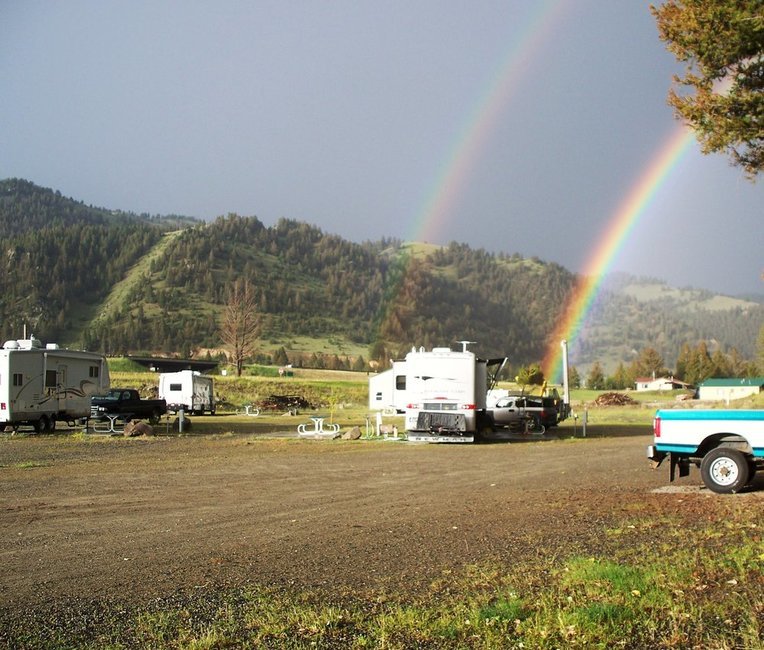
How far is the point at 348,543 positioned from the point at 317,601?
2.38 metres

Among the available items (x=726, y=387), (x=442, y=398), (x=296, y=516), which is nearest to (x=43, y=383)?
(x=442, y=398)

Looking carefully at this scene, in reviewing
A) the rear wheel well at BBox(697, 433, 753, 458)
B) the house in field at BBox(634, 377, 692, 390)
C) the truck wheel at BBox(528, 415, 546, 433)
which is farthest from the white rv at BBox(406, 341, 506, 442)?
the house in field at BBox(634, 377, 692, 390)

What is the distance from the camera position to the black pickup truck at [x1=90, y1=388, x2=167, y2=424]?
33594 millimetres

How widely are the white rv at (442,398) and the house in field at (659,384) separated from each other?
101128 mm

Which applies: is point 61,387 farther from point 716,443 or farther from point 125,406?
point 716,443

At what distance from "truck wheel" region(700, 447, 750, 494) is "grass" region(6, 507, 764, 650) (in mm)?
5170

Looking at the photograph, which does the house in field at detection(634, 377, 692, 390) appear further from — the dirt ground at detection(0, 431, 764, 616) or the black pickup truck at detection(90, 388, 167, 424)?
the dirt ground at detection(0, 431, 764, 616)

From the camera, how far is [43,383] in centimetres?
2822

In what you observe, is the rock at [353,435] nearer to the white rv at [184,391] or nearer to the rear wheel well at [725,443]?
the rear wheel well at [725,443]

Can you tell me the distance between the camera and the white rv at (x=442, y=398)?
2478 centimetres

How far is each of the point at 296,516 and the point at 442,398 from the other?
14.7 meters

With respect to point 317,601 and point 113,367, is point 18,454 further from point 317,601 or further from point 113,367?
point 113,367

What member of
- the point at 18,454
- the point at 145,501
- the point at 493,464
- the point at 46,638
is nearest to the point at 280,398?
the point at 18,454

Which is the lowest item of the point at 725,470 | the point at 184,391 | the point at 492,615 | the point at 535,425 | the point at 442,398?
the point at 535,425
